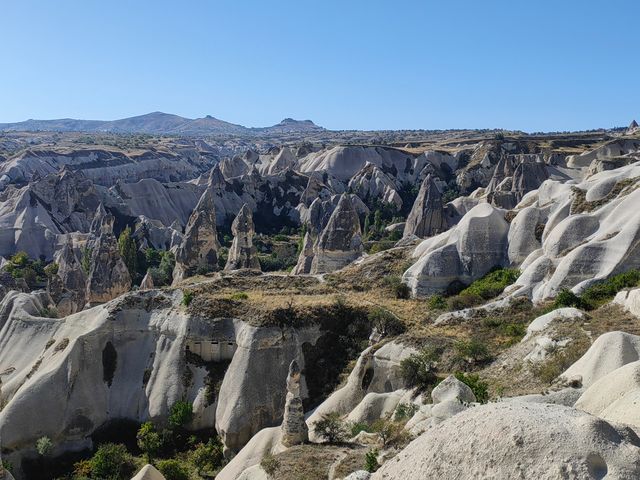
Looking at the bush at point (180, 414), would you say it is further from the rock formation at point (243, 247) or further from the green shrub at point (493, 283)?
the rock formation at point (243, 247)

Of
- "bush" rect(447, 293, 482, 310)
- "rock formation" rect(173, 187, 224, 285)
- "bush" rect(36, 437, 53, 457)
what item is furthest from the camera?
"rock formation" rect(173, 187, 224, 285)

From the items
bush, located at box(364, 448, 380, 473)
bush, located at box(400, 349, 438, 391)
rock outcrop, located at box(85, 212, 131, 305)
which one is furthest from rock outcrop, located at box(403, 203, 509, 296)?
rock outcrop, located at box(85, 212, 131, 305)

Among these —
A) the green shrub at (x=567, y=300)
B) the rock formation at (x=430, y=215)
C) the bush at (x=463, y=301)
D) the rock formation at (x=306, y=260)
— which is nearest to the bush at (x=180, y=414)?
the bush at (x=463, y=301)

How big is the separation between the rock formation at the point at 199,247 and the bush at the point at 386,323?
2165 centimetres

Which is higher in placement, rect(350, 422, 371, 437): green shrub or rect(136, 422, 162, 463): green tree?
rect(350, 422, 371, 437): green shrub

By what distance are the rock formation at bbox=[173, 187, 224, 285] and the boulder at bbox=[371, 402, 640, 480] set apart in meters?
38.2

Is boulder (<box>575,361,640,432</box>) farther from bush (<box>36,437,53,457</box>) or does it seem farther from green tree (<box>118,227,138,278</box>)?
green tree (<box>118,227,138,278</box>)

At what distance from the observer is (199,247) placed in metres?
47.7

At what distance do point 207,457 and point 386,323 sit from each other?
28.4 ft

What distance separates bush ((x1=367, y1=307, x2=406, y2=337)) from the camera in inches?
1062

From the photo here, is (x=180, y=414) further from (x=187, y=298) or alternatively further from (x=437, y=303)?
(x=437, y=303)

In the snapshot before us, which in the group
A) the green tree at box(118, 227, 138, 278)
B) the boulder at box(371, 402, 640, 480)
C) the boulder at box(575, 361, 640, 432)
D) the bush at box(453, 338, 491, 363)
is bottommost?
the green tree at box(118, 227, 138, 278)

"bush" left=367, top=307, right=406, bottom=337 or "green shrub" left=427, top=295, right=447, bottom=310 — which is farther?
"green shrub" left=427, top=295, right=447, bottom=310

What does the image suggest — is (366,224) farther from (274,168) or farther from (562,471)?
(562,471)
